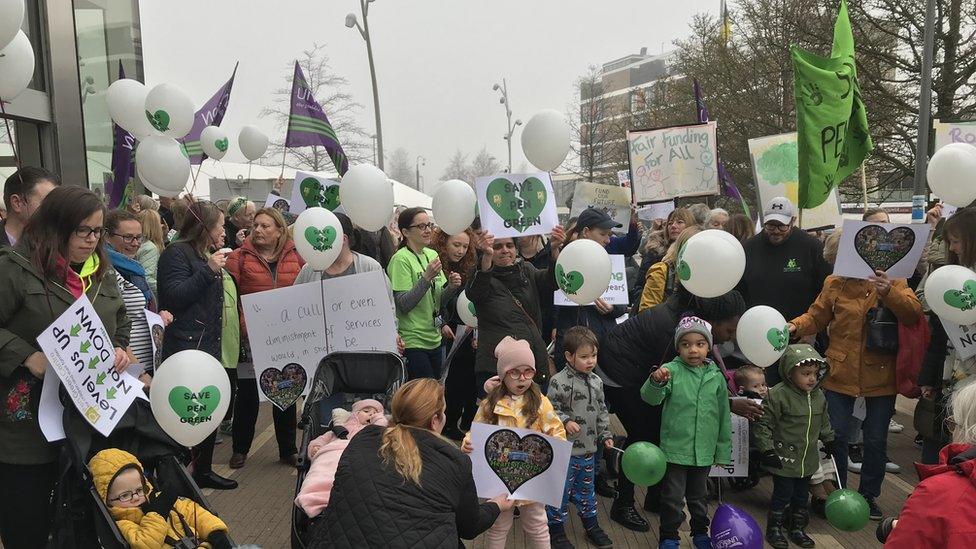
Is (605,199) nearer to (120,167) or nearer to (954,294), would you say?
(120,167)

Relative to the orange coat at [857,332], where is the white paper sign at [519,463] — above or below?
below

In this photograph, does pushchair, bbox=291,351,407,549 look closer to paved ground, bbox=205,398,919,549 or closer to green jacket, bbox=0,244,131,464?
paved ground, bbox=205,398,919,549

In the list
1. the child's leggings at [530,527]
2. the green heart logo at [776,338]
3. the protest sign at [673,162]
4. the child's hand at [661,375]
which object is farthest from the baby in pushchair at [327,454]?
the protest sign at [673,162]

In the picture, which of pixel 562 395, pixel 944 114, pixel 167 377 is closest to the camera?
pixel 167 377

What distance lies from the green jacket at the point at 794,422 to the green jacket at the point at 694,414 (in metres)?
0.46

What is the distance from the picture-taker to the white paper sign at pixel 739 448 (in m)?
4.78

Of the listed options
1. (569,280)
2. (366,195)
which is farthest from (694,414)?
(366,195)

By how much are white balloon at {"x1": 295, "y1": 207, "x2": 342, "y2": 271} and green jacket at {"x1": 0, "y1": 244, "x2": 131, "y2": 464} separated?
1.80 m

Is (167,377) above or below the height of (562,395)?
above

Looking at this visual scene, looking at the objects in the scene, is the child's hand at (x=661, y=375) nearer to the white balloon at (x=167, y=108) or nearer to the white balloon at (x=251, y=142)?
the white balloon at (x=167, y=108)

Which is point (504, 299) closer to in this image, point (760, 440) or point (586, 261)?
point (586, 261)

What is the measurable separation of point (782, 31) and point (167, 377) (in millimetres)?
17775

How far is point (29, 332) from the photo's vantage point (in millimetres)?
2967

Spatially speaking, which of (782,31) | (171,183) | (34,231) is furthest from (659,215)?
(782,31)
